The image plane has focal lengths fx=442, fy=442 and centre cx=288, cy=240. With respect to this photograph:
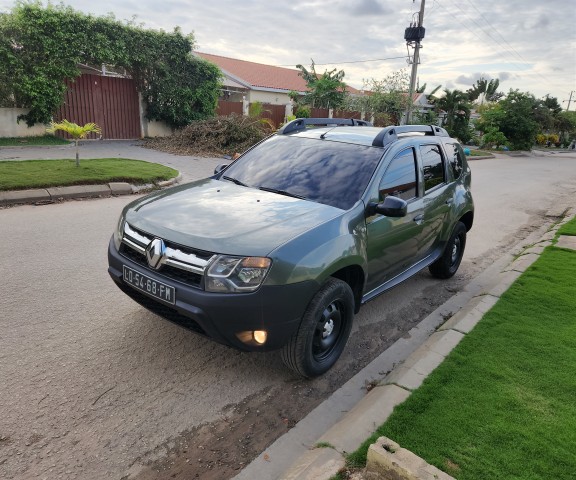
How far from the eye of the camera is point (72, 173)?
9.10m

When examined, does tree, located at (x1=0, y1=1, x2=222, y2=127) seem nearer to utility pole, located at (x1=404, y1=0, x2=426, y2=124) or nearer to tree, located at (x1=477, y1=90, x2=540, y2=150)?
utility pole, located at (x1=404, y1=0, x2=426, y2=124)

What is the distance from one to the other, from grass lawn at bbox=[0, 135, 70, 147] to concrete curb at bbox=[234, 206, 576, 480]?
14245 mm

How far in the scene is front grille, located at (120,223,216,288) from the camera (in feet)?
9.07

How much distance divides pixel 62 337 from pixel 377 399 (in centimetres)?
250

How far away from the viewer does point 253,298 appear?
8.82ft

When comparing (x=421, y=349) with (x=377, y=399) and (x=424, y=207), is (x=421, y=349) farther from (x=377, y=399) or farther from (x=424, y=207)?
(x=424, y=207)

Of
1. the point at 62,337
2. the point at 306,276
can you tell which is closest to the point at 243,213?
the point at 306,276

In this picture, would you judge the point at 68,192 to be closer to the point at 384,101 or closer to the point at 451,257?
the point at 451,257

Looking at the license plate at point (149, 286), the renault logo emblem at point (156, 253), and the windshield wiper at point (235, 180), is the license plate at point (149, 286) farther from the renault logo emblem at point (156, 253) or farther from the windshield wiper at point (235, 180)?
the windshield wiper at point (235, 180)

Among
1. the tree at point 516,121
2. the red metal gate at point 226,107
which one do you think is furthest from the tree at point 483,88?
the red metal gate at point 226,107

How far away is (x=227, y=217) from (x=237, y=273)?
0.58 meters

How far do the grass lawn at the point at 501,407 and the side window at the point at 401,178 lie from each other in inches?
54.4

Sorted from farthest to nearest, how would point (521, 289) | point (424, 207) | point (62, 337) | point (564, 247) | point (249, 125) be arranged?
point (249, 125)
point (564, 247)
point (521, 289)
point (424, 207)
point (62, 337)

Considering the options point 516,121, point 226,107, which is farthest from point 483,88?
point 226,107
